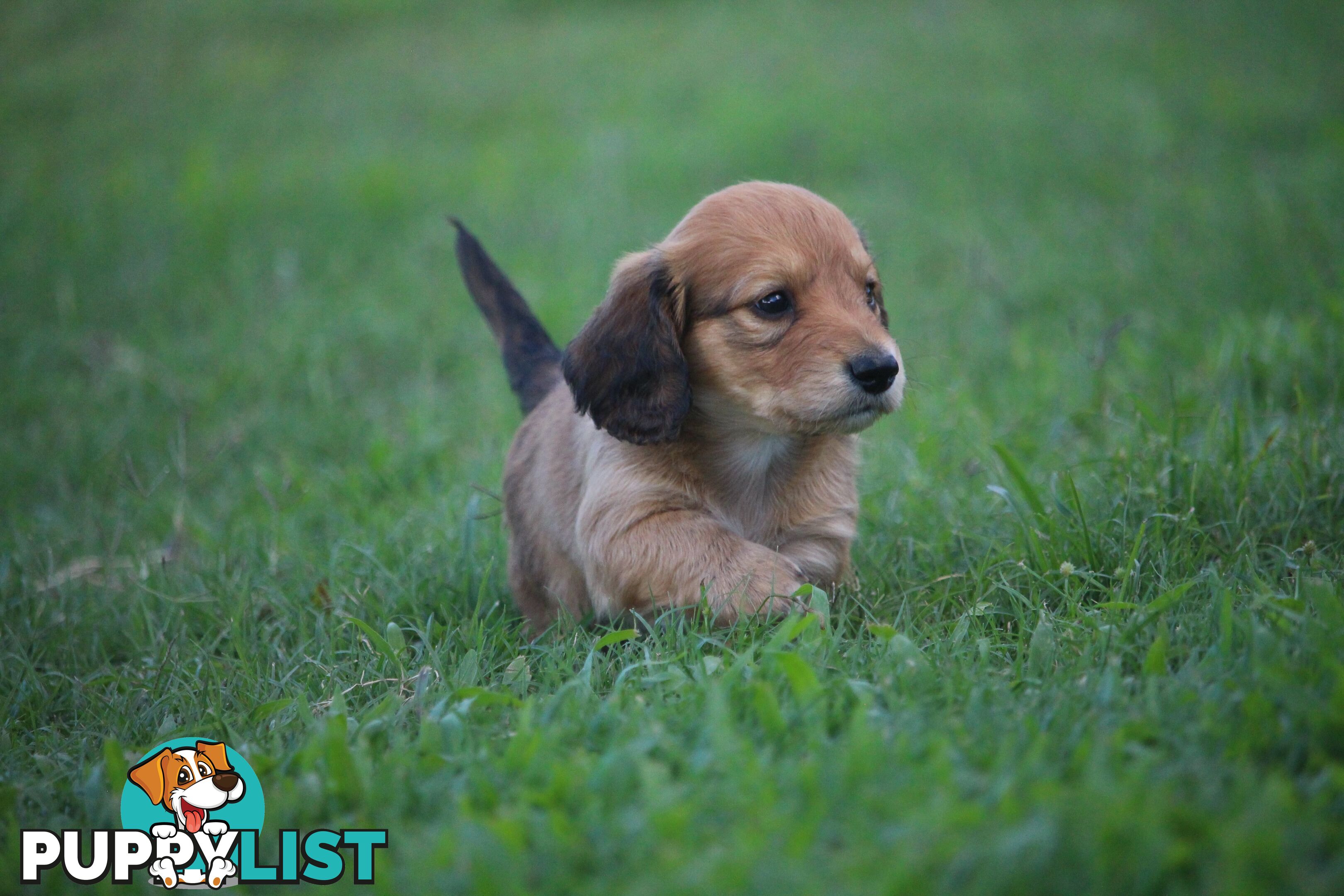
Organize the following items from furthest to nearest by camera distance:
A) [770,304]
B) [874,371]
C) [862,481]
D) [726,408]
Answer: [862,481] < [726,408] < [770,304] < [874,371]

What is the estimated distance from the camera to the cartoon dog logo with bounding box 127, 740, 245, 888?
2004 mm

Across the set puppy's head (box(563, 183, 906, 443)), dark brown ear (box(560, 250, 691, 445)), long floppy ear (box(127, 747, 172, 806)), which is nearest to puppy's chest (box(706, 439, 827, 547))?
puppy's head (box(563, 183, 906, 443))

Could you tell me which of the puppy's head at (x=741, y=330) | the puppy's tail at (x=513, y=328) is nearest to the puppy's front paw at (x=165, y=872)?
the puppy's head at (x=741, y=330)

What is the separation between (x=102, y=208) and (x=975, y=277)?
646 cm

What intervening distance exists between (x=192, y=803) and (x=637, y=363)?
148 centimetres

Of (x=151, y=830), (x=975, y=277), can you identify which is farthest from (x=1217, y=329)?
(x=151, y=830)

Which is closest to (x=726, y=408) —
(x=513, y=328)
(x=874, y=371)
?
(x=874, y=371)

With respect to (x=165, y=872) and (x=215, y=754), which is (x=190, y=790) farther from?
(x=165, y=872)

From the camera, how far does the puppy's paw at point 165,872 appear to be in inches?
77.9

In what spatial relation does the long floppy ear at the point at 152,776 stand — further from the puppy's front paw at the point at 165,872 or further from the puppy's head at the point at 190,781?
the puppy's front paw at the point at 165,872

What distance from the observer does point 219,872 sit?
1.97 meters

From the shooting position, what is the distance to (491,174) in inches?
351

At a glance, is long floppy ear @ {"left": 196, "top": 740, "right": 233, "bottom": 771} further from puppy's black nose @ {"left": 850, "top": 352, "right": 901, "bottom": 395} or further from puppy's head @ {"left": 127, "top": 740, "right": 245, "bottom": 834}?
puppy's black nose @ {"left": 850, "top": 352, "right": 901, "bottom": 395}

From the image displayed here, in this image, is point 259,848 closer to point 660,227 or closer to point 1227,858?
point 1227,858
